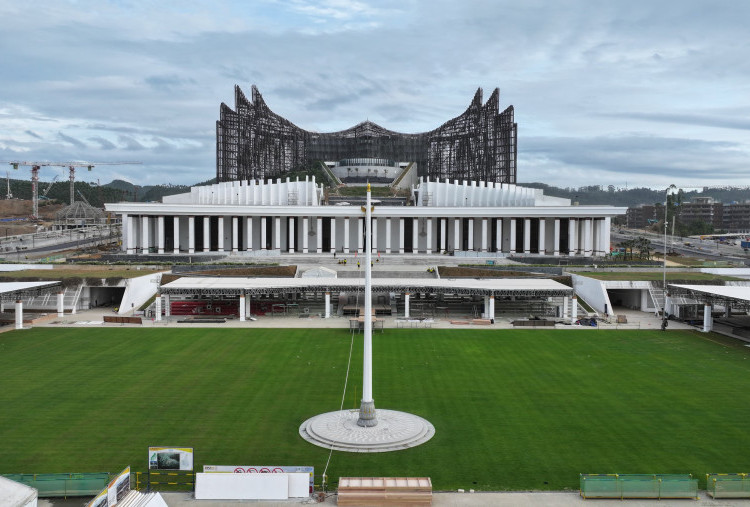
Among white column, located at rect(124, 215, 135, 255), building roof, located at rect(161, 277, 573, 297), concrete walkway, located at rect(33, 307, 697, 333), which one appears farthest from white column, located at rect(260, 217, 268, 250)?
concrete walkway, located at rect(33, 307, 697, 333)

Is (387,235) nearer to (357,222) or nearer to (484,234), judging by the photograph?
(357,222)

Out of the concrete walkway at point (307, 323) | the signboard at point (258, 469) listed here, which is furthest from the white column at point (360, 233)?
the signboard at point (258, 469)

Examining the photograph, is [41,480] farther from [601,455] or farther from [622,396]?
[622,396]

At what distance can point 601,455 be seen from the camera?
23.0 m

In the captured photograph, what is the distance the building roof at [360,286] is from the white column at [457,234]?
103ft

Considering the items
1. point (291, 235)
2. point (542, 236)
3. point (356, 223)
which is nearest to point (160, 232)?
point (291, 235)

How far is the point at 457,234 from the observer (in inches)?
3644

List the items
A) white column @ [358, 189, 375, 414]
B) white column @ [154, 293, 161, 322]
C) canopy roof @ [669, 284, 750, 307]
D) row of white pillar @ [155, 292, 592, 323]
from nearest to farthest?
white column @ [358, 189, 375, 414] < canopy roof @ [669, 284, 750, 307] < white column @ [154, 293, 161, 322] < row of white pillar @ [155, 292, 592, 323]

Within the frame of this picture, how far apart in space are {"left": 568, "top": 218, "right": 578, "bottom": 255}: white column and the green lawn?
144ft

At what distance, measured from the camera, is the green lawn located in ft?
73.8

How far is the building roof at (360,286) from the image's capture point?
5450 centimetres

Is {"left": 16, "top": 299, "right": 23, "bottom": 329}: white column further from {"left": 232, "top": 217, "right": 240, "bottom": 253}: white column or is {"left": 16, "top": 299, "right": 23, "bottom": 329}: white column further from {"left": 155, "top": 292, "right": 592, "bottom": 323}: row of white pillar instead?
{"left": 232, "top": 217, "right": 240, "bottom": 253}: white column

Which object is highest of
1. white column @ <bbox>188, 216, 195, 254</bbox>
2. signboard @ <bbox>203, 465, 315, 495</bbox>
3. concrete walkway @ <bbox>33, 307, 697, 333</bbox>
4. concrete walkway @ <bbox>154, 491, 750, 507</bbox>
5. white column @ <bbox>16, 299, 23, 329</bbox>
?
white column @ <bbox>188, 216, 195, 254</bbox>

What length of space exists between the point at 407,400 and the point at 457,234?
211 ft
